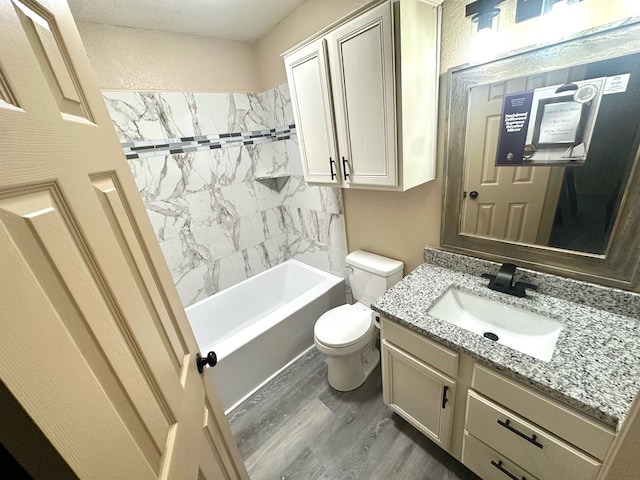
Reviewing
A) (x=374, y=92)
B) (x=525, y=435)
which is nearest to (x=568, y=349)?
(x=525, y=435)

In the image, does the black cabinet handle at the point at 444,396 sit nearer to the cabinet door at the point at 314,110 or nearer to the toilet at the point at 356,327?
the toilet at the point at 356,327

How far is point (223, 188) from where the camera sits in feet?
7.50

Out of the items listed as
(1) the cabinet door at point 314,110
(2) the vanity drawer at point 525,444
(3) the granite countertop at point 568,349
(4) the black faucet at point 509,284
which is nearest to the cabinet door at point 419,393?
(2) the vanity drawer at point 525,444

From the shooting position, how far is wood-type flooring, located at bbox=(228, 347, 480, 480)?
1.36 metres

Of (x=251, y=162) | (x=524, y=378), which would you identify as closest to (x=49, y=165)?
(x=524, y=378)

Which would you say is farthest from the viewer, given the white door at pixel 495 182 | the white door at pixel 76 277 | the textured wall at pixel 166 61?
the textured wall at pixel 166 61

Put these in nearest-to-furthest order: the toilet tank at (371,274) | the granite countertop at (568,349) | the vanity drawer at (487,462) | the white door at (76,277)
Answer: the white door at (76,277) < the granite countertop at (568,349) < the vanity drawer at (487,462) < the toilet tank at (371,274)

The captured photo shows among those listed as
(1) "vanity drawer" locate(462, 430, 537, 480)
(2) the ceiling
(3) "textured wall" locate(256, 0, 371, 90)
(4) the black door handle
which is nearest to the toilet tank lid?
(1) "vanity drawer" locate(462, 430, 537, 480)

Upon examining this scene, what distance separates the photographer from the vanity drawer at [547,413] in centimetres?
77

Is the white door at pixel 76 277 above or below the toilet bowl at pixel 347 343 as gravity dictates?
above

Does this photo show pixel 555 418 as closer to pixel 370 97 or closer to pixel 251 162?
pixel 370 97

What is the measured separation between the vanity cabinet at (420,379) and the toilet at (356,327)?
32 centimetres

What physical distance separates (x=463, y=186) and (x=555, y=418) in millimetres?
975

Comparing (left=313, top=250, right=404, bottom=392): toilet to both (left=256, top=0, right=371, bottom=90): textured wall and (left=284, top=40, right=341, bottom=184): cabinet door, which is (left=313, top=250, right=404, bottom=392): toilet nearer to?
(left=284, top=40, right=341, bottom=184): cabinet door
